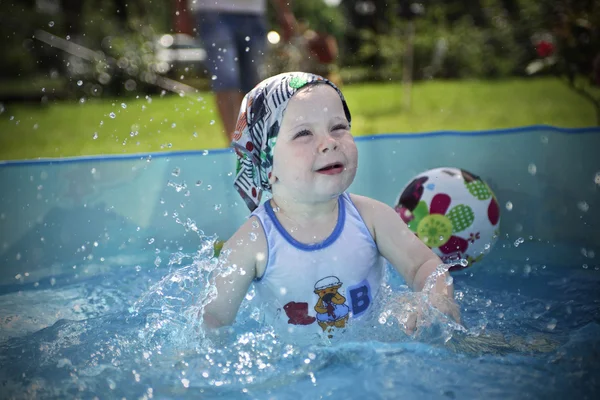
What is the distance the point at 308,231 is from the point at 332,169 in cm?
27

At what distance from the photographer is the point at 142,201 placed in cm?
358

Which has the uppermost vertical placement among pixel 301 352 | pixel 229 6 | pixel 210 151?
pixel 229 6

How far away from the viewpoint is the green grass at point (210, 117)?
653 cm

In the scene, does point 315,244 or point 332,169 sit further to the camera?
point 315,244

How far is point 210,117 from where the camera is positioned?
8.13 meters

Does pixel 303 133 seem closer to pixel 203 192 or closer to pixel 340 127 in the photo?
pixel 340 127

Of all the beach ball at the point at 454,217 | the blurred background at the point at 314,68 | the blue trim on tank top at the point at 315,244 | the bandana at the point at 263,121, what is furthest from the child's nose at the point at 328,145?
the blurred background at the point at 314,68

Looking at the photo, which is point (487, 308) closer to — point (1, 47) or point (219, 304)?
point (219, 304)

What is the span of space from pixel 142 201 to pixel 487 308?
1.85 meters

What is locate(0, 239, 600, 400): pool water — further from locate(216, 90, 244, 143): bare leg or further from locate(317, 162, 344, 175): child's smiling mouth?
locate(216, 90, 244, 143): bare leg

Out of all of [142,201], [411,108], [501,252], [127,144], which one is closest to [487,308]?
[501,252]

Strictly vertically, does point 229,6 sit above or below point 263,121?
above

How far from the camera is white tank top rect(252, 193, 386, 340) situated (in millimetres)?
2311

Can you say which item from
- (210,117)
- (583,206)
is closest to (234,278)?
(583,206)
